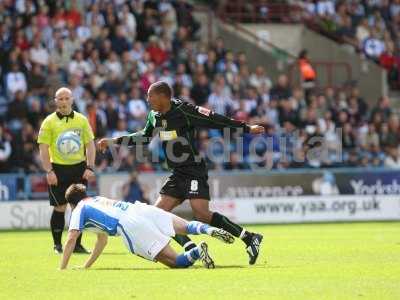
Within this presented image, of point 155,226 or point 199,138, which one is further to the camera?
point 199,138

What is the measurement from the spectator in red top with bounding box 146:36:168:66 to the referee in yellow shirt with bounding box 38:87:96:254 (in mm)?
13158

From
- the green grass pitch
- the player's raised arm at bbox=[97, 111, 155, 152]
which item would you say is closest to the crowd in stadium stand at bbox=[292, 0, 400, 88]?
the green grass pitch

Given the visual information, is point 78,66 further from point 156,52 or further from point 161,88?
point 161,88

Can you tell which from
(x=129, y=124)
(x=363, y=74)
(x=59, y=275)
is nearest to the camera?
(x=59, y=275)

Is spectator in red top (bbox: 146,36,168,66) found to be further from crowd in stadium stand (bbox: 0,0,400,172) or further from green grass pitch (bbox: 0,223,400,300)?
green grass pitch (bbox: 0,223,400,300)

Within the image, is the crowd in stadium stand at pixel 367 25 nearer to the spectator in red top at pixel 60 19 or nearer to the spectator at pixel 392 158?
the spectator at pixel 392 158

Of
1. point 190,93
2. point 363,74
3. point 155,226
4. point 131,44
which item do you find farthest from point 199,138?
point 155,226

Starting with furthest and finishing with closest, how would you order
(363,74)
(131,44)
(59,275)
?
(363,74) → (131,44) → (59,275)

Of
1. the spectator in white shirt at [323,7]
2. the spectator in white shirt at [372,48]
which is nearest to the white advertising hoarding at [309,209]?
the spectator in white shirt at [372,48]

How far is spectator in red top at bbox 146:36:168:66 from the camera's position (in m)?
29.4

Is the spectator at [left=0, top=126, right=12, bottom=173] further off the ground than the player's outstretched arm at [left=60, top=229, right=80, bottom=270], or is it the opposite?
the spectator at [left=0, top=126, right=12, bottom=173]

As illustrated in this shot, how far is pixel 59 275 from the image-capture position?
1229 cm

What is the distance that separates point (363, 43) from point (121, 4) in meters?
8.30

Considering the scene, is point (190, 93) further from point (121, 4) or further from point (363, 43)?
point (363, 43)
